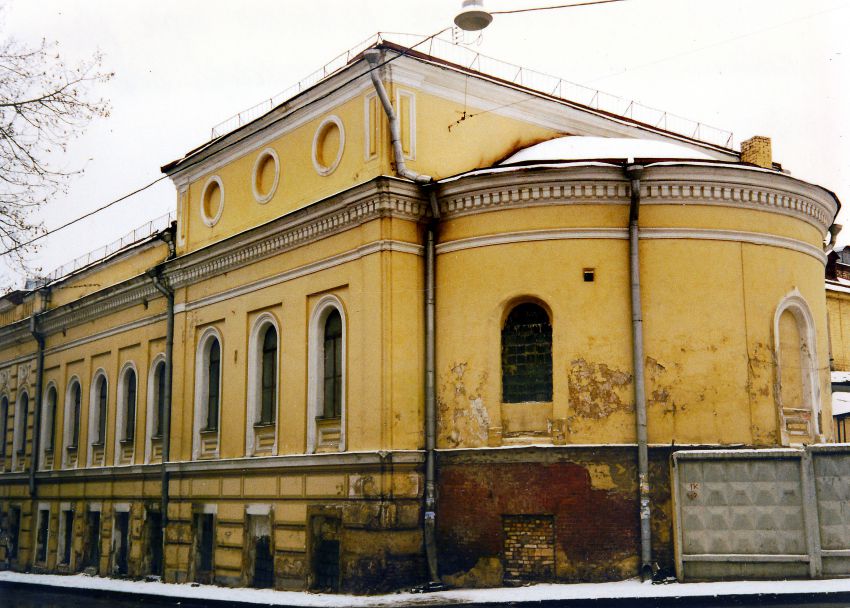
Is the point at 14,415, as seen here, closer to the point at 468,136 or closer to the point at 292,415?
the point at 292,415

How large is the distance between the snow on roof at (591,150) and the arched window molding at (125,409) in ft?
40.3

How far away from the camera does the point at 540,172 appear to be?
54.9ft

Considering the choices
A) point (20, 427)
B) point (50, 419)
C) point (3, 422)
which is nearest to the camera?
point (50, 419)

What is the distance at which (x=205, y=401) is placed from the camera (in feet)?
73.4

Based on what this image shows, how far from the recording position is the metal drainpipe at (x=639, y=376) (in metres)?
15.7

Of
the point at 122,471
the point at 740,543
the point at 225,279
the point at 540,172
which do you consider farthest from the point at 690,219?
the point at 122,471

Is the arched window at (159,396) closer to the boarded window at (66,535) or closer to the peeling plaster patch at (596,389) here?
the boarded window at (66,535)

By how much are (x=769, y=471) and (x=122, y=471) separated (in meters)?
16.1

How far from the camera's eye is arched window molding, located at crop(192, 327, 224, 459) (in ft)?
71.1

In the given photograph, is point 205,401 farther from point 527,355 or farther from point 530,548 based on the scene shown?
point 530,548

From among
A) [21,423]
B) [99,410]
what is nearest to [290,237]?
[99,410]

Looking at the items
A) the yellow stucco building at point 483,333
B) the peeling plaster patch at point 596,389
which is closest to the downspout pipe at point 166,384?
the yellow stucco building at point 483,333

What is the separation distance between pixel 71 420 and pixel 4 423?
5.68 metres

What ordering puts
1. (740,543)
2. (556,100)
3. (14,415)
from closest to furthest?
(740,543)
(556,100)
(14,415)
